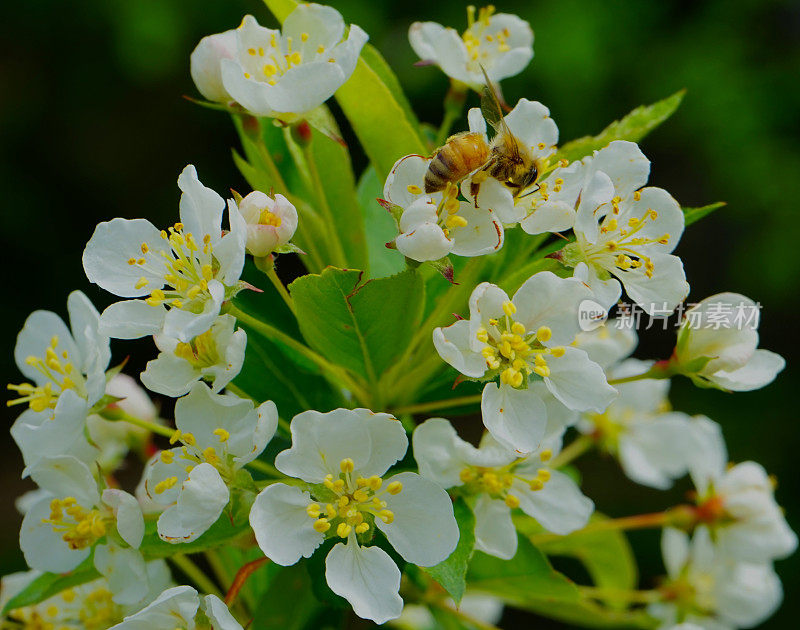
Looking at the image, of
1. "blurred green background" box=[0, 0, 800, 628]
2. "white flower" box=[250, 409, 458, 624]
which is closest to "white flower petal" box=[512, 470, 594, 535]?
"white flower" box=[250, 409, 458, 624]

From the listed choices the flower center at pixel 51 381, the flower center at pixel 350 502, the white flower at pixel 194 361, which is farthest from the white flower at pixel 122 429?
the flower center at pixel 350 502

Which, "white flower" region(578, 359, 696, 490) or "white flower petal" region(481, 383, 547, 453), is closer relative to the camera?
"white flower petal" region(481, 383, 547, 453)

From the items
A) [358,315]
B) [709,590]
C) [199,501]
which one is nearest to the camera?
[199,501]

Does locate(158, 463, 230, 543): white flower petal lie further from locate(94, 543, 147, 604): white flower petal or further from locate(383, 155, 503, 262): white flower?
locate(383, 155, 503, 262): white flower

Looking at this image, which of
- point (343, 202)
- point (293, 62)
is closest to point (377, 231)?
point (343, 202)

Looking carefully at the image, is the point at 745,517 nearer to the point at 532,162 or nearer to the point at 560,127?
the point at 532,162
